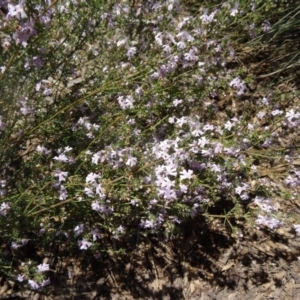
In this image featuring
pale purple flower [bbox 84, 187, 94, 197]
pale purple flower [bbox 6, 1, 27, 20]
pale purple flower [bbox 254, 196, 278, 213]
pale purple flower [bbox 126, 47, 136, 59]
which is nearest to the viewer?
pale purple flower [bbox 6, 1, 27, 20]

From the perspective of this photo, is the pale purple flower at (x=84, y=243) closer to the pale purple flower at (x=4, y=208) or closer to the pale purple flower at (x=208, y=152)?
the pale purple flower at (x=4, y=208)

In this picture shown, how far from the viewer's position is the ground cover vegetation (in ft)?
9.43

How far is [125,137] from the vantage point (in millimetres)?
3037

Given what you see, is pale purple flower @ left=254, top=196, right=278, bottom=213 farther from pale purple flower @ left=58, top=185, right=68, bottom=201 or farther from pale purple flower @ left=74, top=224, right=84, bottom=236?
pale purple flower @ left=58, top=185, right=68, bottom=201

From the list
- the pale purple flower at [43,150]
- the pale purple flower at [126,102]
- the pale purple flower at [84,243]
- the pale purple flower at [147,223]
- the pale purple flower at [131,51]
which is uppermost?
the pale purple flower at [131,51]

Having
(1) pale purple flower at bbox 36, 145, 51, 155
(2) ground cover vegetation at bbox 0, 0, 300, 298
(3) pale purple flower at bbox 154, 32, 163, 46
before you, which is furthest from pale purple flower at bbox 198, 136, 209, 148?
(1) pale purple flower at bbox 36, 145, 51, 155

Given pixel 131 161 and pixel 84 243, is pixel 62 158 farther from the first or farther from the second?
pixel 84 243

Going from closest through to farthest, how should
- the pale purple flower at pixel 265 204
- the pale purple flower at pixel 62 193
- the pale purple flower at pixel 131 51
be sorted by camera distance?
the pale purple flower at pixel 62 193, the pale purple flower at pixel 265 204, the pale purple flower at pixel 131 51

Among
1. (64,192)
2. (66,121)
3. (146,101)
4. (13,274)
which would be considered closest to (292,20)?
(146,101)

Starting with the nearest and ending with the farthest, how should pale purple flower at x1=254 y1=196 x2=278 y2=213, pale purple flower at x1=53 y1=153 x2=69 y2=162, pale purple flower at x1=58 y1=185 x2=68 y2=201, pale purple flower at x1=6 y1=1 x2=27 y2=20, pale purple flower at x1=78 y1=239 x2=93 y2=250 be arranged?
1. pale purple flower at x1=6 y1=1 x2=27 y2=20
2. pale purple flower at x1=58 y1=185 x2=68 y2=201
3. pale purple flower at x1=53 y1=153 x2=69 y2=162
4. pale purple flower at x1=78 y1=239 x2=93 y2=250
5. pale purple flower at x1=254 y1=196 x2=278 y2=213

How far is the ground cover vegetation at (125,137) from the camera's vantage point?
2.87 meters

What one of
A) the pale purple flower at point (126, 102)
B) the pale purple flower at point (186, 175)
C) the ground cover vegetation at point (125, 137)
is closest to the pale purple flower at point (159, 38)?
the ground cover vegetation at point (125, 137)

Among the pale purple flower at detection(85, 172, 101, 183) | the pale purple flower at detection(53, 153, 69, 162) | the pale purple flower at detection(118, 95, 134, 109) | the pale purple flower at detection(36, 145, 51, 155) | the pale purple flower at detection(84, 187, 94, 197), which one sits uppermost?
the pale purple flower at detection(118, 95, 134, 109)

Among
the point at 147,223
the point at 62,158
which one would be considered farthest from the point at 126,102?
the point at 147,223
